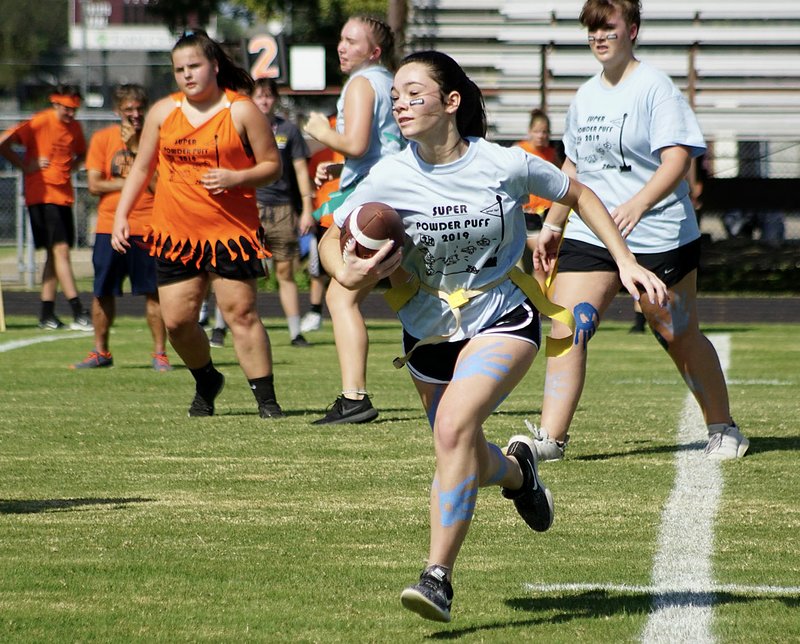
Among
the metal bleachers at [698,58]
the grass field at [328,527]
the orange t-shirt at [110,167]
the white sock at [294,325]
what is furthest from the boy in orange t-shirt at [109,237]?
the metal bleachers at [698,58]

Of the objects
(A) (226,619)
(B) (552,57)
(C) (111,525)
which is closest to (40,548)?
(C) (111,525)

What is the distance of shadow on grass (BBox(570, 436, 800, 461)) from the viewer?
7629mm

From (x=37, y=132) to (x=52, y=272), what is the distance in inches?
57.4

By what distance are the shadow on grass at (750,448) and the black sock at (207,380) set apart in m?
2.40

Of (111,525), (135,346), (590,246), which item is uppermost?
(590,246)

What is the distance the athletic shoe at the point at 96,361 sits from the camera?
12000mm

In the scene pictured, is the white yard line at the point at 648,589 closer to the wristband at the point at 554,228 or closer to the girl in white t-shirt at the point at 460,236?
the girl in white t-shirt at the point at 460,236

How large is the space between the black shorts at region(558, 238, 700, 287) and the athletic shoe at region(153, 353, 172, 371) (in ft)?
16.6

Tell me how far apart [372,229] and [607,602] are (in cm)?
133

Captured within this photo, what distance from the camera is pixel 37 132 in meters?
15.9

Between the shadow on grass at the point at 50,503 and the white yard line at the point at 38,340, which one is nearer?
the shadow on grass at the point at 50,503

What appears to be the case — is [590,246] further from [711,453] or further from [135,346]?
[135,346]

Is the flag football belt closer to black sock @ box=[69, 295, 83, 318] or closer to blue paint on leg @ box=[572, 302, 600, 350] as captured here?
blue paint on leg @ box=[572, 302, 600, 350]

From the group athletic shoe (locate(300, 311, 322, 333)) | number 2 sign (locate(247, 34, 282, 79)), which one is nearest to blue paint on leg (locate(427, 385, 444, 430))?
athletic shoe (locate(300, 311, 322, 333))
